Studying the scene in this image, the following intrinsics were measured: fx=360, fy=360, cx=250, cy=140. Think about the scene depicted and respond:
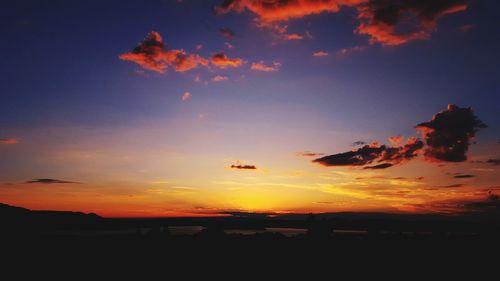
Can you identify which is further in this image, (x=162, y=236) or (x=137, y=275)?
(x=162, y=236)

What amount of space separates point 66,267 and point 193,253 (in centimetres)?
540

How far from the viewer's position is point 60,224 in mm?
107125

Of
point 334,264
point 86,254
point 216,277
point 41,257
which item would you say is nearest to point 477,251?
point 334,264

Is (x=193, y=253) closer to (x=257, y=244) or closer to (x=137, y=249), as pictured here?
(x=137, y=249)

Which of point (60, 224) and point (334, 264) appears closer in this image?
point (334, 264)

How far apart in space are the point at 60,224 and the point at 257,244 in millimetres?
105267

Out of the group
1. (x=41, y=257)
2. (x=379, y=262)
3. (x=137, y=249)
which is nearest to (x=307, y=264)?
(x=379, y=262)

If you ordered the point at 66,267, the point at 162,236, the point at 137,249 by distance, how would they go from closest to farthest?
1. the point at 66,267
2. the point at 137,249
3. the point at 162,236

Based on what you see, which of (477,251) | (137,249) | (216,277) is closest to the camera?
(216,277)

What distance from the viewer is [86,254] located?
55.1 ft

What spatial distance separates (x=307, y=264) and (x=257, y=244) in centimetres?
565

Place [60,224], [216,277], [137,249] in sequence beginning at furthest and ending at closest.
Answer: [60,224], [137,249], [216,277]

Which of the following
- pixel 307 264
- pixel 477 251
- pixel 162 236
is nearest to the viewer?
pixel 307 264

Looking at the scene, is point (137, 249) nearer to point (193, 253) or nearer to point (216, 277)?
point (193, 253)
